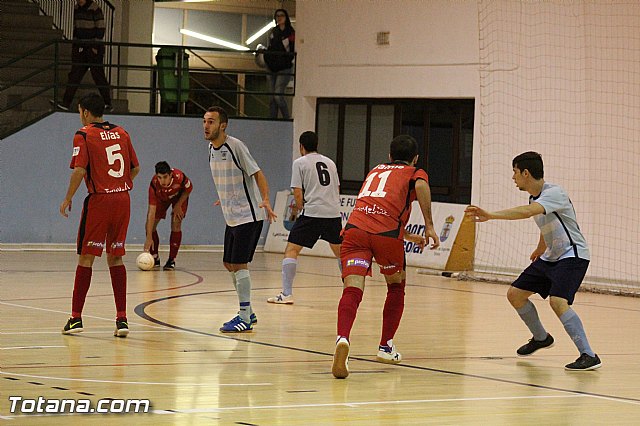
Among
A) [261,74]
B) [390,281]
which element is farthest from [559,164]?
[390,281]

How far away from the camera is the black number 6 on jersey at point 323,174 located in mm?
12992

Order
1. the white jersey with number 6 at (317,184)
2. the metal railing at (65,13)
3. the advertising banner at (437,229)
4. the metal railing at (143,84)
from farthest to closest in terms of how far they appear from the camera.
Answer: the metal railing at (65,13) → the metal railing at (143,84) → the advertising banner at (437,229) → the white jersey with number 6 at (317,184)

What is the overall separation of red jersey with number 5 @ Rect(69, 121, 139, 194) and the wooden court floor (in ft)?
4.30

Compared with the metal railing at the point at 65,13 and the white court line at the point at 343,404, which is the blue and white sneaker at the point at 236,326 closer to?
the white court line at the point at 343,404

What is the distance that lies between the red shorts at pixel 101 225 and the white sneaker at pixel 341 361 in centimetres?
269

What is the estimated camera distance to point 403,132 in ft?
70.9

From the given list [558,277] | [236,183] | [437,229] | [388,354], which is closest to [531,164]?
[558,277]

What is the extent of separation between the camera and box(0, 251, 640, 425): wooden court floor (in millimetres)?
6719

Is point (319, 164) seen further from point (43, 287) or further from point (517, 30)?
point (517, 30)

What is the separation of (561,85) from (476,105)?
1760 mm

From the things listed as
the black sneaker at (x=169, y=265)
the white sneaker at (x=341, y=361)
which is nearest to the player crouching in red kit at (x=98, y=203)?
the white sneaker at (x=341, y=361)

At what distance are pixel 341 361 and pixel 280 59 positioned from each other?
15.6 metres

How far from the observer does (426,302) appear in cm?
1383

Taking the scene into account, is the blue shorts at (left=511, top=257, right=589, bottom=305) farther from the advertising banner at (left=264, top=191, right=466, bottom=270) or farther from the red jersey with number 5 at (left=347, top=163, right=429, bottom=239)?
the advertising banner at (left=264, top=191, right=466, bottom=270)
